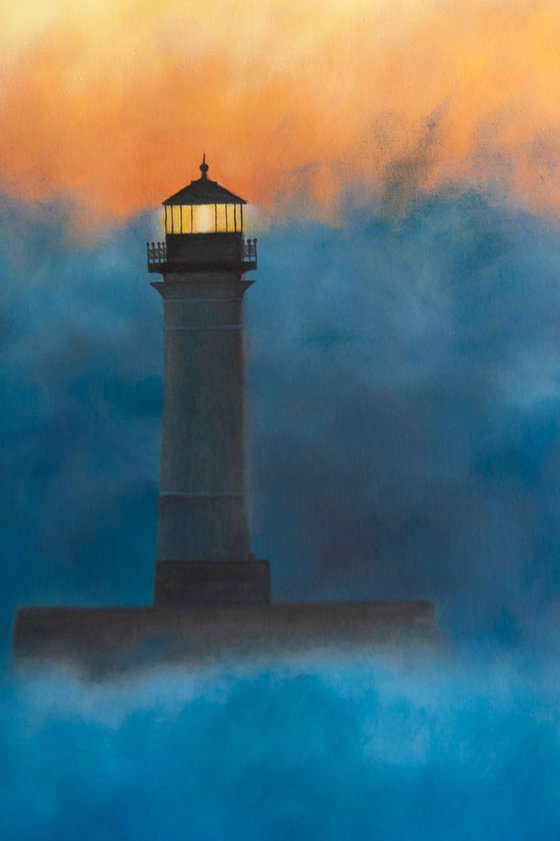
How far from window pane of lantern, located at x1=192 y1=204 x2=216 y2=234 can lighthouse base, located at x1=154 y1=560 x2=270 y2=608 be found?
1.12m

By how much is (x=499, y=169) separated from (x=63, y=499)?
175 centimetres

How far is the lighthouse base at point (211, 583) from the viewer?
4.00 m

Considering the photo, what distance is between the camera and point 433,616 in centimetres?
394

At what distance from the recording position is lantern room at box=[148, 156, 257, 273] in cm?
408

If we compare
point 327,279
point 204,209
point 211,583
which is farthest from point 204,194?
point 211,583

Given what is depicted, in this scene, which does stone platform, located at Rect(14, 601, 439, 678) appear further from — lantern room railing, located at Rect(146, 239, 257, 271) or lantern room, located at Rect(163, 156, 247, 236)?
lantern room, located at Rect(163, 156, 247, 236)

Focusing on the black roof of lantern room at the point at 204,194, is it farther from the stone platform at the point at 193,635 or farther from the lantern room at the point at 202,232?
the stone platform at the point at 193,635

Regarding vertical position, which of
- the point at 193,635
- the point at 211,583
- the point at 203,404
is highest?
the point at 203,404

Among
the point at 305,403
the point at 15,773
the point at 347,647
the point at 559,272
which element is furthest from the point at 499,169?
the point at 15,773

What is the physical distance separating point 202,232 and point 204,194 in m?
0.21

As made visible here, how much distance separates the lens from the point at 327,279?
13.3 ft

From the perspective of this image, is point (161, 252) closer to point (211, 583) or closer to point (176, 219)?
point (176, 219)

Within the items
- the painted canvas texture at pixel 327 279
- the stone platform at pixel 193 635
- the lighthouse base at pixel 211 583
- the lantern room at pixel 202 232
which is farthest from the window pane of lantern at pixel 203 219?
the stone platform at pixel 193 635

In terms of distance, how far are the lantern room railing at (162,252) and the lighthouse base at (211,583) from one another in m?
0.98
